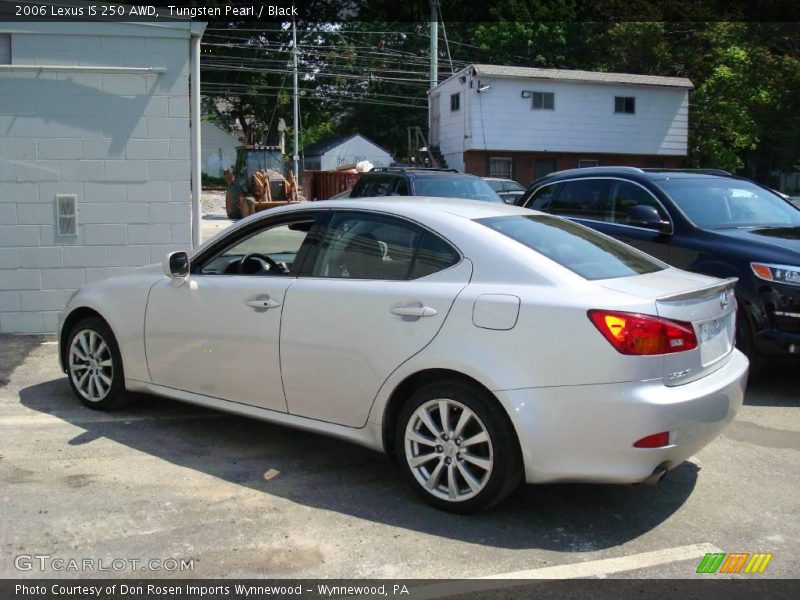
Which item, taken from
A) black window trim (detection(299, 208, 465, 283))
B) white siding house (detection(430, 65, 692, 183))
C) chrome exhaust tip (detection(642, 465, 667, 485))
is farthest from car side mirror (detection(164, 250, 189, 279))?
white siding house (detection(430, 65, 692, 183))

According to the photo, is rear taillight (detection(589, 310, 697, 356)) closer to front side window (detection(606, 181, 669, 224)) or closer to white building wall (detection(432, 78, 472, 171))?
front side window (detection(606, 181, 669, 224))

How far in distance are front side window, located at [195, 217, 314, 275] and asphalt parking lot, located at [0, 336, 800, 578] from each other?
1.12 meters

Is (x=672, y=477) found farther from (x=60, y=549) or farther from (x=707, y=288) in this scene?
(x=60, y=549)

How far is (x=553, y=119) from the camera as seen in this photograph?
34.9 meters

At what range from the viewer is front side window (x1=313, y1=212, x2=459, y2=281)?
14.6 feet

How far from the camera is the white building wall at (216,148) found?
6475 centimetres

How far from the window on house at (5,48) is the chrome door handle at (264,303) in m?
5.11

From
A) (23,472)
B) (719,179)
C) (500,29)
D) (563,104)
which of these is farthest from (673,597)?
(500,29)

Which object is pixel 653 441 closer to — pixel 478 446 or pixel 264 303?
pixel 478 446

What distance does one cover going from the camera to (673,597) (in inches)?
136

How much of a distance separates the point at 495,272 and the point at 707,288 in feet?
3.60

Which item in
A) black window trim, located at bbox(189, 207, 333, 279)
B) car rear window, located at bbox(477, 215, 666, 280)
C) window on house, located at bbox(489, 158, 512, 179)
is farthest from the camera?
window on house, located at bbox(489, 158, 512, 179)

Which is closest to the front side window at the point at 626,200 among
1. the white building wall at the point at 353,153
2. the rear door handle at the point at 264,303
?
the rear door handle at the point at 264,303

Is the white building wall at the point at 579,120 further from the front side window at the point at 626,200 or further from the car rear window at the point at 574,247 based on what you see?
the car rear window at the point at 574,247
